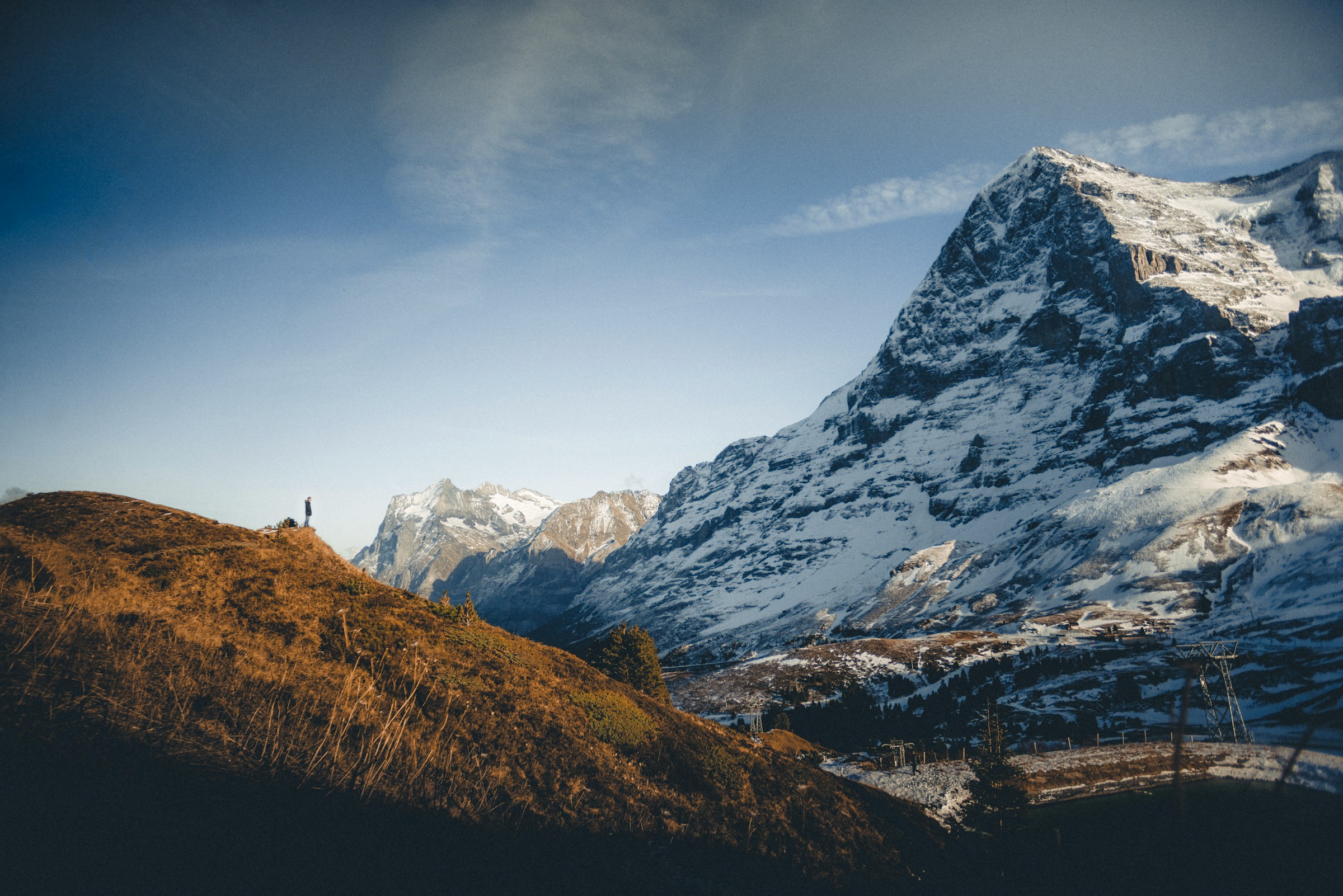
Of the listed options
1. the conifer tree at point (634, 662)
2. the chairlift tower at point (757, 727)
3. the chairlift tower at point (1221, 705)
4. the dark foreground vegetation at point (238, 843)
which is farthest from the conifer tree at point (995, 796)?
the chairlift tower at point (1221, 705)

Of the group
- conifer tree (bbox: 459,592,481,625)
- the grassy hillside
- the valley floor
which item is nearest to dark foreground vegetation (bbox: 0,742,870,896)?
the grassy hillside

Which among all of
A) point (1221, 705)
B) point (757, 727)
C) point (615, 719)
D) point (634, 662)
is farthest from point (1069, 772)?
point (615, 719)

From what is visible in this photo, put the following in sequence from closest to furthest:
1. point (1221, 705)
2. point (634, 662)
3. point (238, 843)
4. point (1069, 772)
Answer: point (238, 843) < point (1069, 772) < point (634, 662) < point (1221, 705)

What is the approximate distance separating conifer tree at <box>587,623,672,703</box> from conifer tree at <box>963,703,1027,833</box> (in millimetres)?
24075

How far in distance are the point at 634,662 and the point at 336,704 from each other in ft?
131

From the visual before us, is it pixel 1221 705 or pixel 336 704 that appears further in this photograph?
pixel 1221 705

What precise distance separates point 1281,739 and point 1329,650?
118975mm

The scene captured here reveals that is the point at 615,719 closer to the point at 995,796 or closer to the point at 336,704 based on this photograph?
the point at 336,704

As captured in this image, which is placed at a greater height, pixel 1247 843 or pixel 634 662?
pixel 1247 843

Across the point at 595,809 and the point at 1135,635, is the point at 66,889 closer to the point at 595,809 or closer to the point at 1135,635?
the point at 595,809

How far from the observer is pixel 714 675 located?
134750 mm

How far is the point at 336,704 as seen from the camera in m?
18.6

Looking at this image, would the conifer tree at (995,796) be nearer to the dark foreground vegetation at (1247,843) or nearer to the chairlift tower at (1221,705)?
the dark foreground vegetation at (1247,843)

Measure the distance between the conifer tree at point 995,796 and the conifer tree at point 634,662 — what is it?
24.1 m
